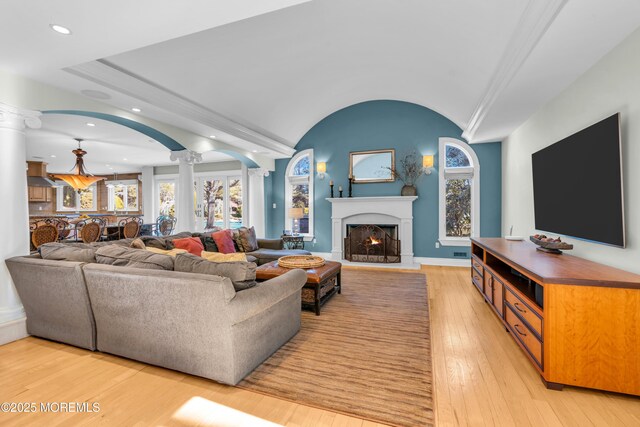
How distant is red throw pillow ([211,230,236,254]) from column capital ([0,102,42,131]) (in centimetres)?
252

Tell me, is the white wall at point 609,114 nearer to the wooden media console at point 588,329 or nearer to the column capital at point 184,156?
the wooden media console at point 588,329

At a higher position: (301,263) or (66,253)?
(66,253)

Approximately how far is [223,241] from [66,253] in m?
2.28

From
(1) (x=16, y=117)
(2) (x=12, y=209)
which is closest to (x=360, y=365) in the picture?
(2) (x=12, y=209)

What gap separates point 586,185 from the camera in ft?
8.59

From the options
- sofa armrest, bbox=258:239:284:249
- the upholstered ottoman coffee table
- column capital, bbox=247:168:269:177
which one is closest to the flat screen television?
the upholstered ottoman coffee table

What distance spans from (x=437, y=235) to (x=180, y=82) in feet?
17.3

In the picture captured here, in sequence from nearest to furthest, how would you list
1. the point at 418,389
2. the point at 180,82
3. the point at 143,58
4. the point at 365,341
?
the point at 418,389 < the point at 365,341 < the point at 143,58 < the point at 180,82

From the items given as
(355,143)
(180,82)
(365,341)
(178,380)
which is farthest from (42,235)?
(355,143)

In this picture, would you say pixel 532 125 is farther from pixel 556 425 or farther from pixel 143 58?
pixel 143 58

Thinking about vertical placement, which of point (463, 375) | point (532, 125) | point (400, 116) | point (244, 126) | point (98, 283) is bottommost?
point (463, 375)

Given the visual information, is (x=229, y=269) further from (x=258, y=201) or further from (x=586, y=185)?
(x=258, y=201)

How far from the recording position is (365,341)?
2.78m

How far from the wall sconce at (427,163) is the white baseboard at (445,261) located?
1.78 m
